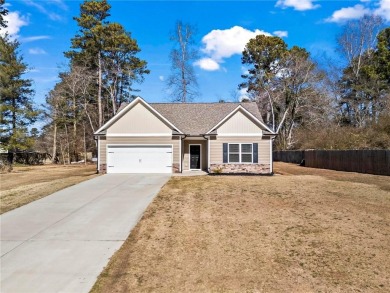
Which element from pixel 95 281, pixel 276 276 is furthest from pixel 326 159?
pixel 95 281

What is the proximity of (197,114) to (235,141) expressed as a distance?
511cm

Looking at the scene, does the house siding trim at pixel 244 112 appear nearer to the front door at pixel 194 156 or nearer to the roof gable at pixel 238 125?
the roof gable at pixel 238 125

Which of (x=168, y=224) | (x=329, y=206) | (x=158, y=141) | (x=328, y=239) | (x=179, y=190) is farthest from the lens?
(x=158, y=141)

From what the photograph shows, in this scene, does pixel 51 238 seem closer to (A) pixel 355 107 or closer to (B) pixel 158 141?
(B) pixel 158 141

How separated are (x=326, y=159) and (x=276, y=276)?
22.5 metres

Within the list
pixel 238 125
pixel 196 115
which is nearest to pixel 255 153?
pixel 238 125

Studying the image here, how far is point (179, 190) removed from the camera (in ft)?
47.9

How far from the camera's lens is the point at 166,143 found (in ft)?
71.6

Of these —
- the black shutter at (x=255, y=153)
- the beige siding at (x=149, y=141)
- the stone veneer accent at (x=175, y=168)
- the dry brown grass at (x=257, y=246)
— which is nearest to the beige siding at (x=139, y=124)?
the beige siding at (x=149, y=141)

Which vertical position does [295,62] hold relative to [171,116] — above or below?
above

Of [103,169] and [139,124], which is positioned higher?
[139,124]

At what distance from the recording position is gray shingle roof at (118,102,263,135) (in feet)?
78.4

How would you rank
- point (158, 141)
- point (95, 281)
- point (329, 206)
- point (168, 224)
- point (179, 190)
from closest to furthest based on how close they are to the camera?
→ point (95, 281)
point (168, 224)
point (329, 206)
point (179, 190)
point (158, 141)

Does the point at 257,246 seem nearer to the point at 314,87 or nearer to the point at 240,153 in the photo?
the point at 240,153
